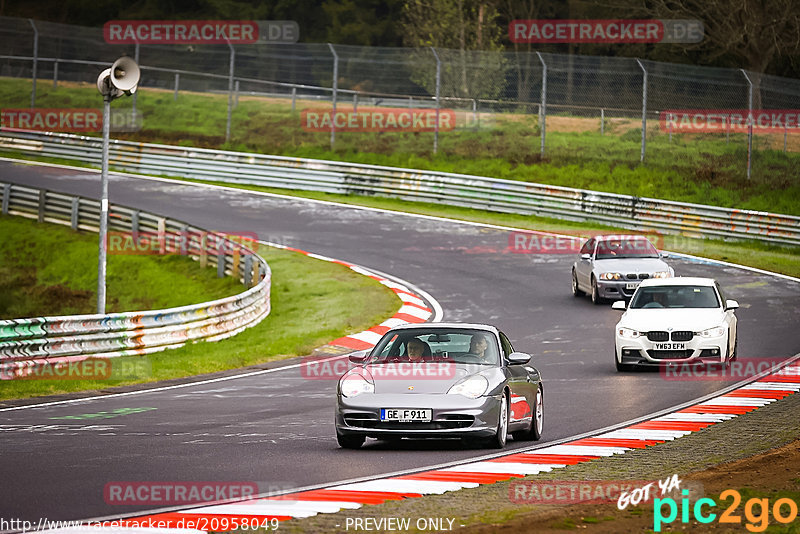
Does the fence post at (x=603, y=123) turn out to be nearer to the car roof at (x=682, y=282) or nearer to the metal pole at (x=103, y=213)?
the car roof at (x=682, y=282)

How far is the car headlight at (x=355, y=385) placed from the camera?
1144 cm

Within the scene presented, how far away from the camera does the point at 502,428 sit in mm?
11477

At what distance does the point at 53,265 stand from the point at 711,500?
85.7 feet

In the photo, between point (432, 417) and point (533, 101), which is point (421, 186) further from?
point (432, 417)

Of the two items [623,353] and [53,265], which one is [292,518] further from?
[53,265]

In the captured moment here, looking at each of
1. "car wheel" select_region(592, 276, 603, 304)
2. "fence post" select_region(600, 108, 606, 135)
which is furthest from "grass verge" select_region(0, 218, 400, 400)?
"fence post" select_region(600, 108, 606, 135)

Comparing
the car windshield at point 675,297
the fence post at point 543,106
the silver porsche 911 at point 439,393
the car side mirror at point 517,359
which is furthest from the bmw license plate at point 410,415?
the fence post at point 543,106

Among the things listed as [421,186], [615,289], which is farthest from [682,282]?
[421,186]

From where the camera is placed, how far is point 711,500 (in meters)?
8.18

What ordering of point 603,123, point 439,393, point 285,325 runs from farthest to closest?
1. point 603,123
2. point 285,325
3. point 439,393

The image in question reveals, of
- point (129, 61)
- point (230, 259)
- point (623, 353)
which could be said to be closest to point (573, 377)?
point (623, 353)

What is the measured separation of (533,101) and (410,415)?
29725 millimetres

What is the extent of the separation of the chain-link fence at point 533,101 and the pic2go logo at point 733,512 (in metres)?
26.9

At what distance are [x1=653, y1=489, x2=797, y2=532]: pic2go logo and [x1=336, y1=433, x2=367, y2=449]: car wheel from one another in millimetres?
3821
